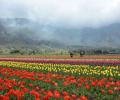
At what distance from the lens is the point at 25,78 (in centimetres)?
1398

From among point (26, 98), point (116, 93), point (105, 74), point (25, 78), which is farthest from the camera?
point (105, 74)

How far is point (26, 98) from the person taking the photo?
30.2 feet

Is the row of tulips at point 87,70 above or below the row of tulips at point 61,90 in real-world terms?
above

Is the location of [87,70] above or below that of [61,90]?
above

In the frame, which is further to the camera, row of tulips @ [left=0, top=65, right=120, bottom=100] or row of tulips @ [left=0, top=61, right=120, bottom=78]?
row of tulips @ [left=0, top=61, right=120, bottom=78]

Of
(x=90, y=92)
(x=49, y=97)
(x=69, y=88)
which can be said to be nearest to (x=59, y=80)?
(x=69, y=88)

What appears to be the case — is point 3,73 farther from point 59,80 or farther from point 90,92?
point 90,92

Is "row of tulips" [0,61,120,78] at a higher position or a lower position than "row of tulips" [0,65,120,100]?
higher

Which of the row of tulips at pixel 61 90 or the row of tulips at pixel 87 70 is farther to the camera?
the row of tulips at pixel 87 70

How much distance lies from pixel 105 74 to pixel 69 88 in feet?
20.1

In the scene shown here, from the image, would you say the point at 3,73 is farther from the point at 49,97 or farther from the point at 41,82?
the point at 49,97

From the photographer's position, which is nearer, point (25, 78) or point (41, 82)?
point (41, 82)

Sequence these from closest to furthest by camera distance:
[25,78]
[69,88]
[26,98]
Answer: [26,98]
[69,88]
[25,78]

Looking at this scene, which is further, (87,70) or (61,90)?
(87,70)
